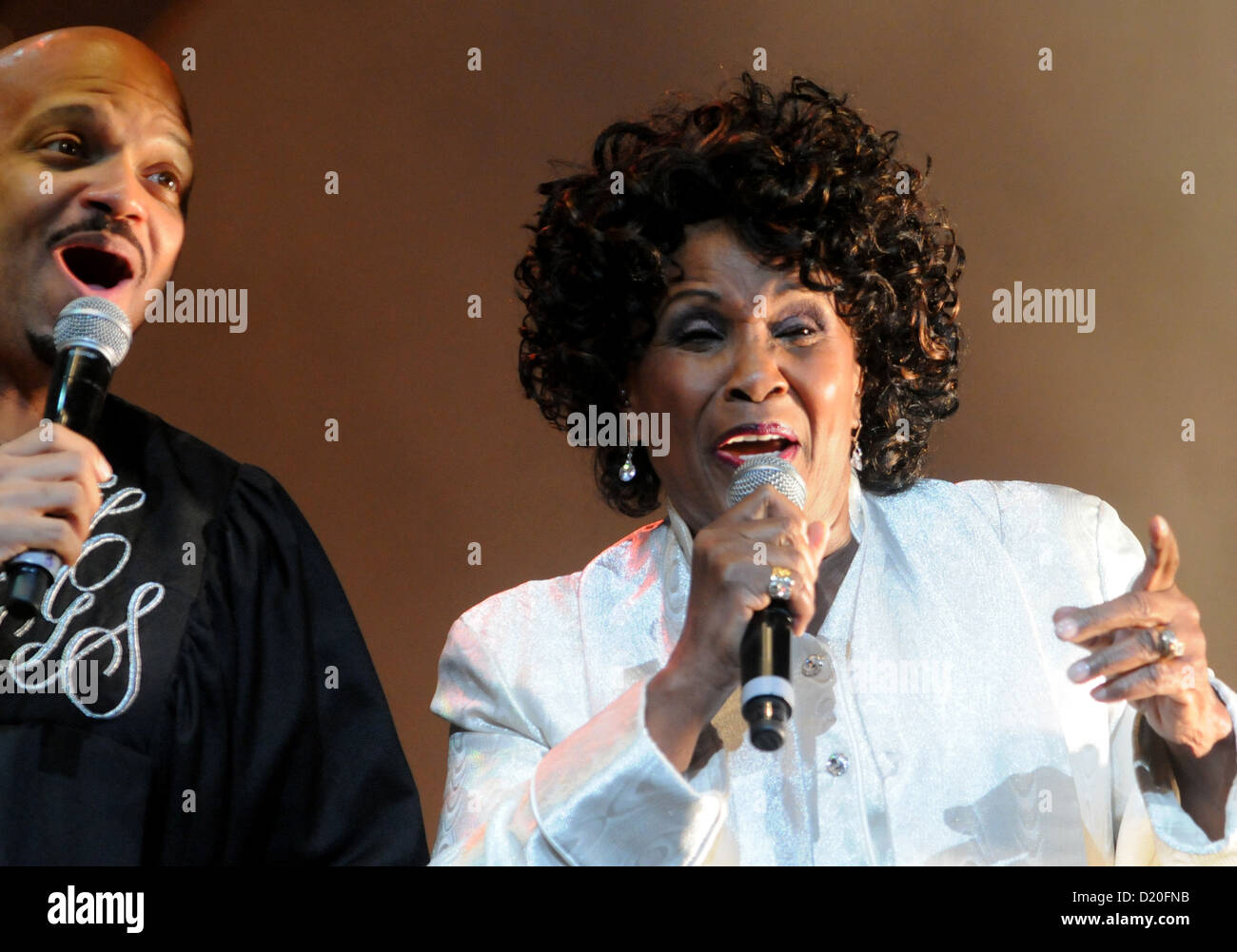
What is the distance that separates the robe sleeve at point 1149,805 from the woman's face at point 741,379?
1.32ft

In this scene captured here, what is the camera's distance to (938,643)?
6.67 ft

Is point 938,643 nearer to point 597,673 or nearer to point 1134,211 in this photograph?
point 597,673

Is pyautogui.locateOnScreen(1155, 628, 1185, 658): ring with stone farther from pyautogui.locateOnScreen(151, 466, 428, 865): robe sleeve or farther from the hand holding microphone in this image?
pyautogui.locateOnScreen(151, 466, 428, 865): robe sleeve

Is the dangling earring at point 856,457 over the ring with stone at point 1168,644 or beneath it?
over

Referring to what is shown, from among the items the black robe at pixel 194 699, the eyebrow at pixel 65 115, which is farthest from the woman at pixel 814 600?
the eyebrow at pixel 65 115

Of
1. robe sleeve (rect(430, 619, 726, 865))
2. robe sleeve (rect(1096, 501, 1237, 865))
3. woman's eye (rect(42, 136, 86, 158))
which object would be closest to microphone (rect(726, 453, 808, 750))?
robe sleeve (rect(430, 619, 726, 865))

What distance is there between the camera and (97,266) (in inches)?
86.3

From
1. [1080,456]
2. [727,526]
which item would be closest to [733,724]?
[727,526]

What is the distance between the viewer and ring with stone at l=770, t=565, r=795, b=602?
61.5 inches

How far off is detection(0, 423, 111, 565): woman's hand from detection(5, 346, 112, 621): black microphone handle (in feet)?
0.05

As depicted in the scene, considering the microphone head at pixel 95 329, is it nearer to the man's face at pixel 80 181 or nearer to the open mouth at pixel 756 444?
the man's face at pixel 80 181

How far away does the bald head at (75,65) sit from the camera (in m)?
2.23

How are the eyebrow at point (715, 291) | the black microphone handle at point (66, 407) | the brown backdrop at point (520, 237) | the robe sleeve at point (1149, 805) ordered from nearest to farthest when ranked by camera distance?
the black microphone handle at point (66, 407) < the robe sleeve at point (1149, 805) < the eyebrow at point (715, 291) < the brown backdrop at point (520, 237)

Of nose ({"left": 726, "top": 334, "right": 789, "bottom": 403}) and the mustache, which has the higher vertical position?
the mustache
